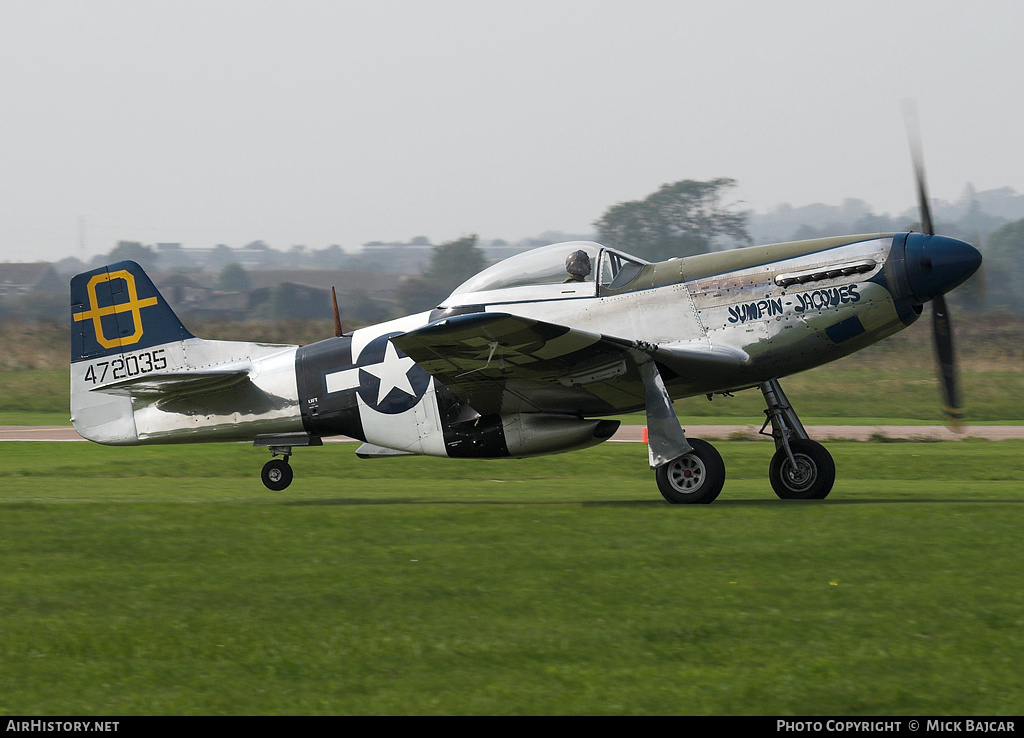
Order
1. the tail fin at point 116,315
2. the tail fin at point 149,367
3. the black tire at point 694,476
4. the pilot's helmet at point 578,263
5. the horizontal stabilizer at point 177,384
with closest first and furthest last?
the black tire at point 694,476 → the pilot's helmet at point 578,263 → the horizontal stabilizer at point 177,384 → the tail fin at point 149,367 → the tail fin at point 116,315

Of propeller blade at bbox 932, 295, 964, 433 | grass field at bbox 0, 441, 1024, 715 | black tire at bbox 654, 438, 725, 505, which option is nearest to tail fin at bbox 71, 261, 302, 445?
grass field at bbox 0, 441, 1024, 715

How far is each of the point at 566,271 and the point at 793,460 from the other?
11.5 ft

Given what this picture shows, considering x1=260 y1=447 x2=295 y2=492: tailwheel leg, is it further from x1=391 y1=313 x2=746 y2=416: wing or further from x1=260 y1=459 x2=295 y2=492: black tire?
x1=391 y1=313 x2=746 y2=416: wing

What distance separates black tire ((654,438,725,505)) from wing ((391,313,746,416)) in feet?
3.46

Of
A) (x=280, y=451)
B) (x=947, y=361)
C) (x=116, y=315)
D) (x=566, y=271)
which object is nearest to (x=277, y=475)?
(x=280, y=451)

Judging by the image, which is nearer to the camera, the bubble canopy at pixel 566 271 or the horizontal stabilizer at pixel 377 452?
the bubble canopy at pixel 566 271

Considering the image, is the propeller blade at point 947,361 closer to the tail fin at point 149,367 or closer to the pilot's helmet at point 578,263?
the pilot's helmet at point 578,263

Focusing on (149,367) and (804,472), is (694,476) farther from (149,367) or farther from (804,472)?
(149,367)

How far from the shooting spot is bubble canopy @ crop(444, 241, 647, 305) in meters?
13.0

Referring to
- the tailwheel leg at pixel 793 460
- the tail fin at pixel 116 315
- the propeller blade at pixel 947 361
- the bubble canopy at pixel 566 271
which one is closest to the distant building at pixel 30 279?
the tail fin at pixel 116 315

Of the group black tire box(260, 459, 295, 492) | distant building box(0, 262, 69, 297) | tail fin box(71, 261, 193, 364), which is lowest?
black tire box(260, 459, 295, 492)

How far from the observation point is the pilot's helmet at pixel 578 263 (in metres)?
13.0

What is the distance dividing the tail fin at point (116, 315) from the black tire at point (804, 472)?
817 centimetres

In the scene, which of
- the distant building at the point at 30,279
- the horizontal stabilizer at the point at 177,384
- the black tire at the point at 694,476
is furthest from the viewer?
the distant building at the point at 30,279
